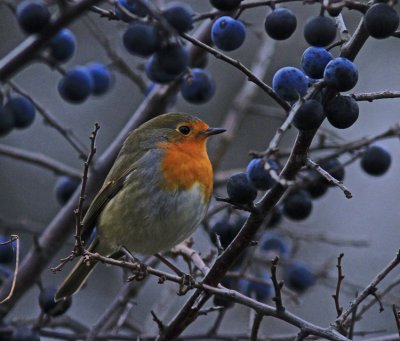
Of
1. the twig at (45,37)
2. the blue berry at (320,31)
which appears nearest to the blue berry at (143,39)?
the blue berry at (320,31)

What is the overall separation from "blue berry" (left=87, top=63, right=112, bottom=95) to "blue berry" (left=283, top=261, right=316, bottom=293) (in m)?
1.49

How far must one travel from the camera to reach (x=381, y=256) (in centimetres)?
939

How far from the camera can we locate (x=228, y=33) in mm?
3561

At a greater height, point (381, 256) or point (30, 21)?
point (30, 21)

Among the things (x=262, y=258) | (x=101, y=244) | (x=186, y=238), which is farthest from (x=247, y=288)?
(x=101, y=244)

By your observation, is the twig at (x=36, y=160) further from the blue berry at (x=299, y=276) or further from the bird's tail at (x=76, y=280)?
the blue berry at (x=299, y=276)

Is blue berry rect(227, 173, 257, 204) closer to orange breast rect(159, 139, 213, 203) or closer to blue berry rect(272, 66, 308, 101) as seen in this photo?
blue berry rect(272, 66, 308, 101)

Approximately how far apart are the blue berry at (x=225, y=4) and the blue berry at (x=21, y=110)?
3.90 feet

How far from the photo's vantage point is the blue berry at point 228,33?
3.55m

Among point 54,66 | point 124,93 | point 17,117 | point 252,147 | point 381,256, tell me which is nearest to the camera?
point 54,66

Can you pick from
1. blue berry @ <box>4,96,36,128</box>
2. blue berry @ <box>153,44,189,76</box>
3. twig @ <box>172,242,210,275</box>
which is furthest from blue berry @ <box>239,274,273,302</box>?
blue berry @ <box>153,44,189,76</box>

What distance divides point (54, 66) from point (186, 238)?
1.16 metres

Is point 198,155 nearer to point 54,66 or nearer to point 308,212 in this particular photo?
point 308,212

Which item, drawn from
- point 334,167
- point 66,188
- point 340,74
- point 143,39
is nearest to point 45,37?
point 143,39
